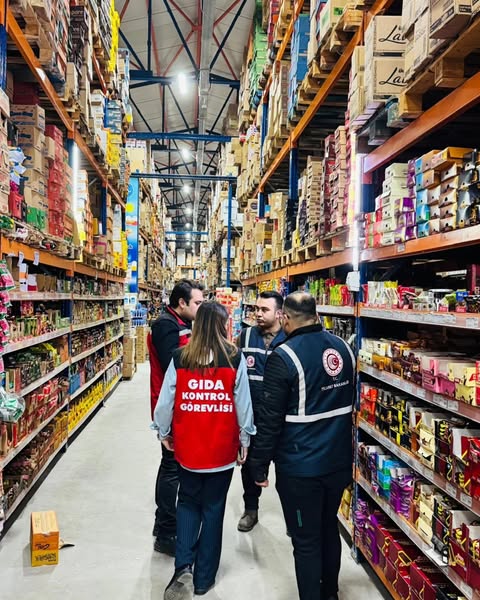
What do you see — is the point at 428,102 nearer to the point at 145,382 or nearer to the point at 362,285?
the point at 362,285

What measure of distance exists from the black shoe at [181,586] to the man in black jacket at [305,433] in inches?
26.9

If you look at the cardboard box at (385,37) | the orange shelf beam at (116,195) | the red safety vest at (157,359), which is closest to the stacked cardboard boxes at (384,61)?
the cardboard box at (385,37)

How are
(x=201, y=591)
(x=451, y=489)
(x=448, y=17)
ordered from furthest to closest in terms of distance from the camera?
Result: (x=201, y=591) < (x=451, y=489) < (x=448, y=17)

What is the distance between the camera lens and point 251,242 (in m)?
9.59

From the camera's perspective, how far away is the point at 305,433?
9.36ft

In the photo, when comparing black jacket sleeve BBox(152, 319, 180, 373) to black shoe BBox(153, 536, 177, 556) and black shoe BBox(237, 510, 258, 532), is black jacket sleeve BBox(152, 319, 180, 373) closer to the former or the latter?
black shoe BBox(153, 536, 177, 556)

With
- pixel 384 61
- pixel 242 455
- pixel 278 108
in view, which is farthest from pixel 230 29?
pixel 242 455

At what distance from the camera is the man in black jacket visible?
9.24 feet

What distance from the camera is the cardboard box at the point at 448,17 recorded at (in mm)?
2227

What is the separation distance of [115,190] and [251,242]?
8.79ft

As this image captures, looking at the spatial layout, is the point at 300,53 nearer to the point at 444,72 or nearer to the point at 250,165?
the point at 444,72

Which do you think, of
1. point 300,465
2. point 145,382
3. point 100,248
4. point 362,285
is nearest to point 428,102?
point 362,285

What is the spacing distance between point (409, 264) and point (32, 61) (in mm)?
3400

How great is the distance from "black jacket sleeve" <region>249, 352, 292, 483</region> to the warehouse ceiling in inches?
345
